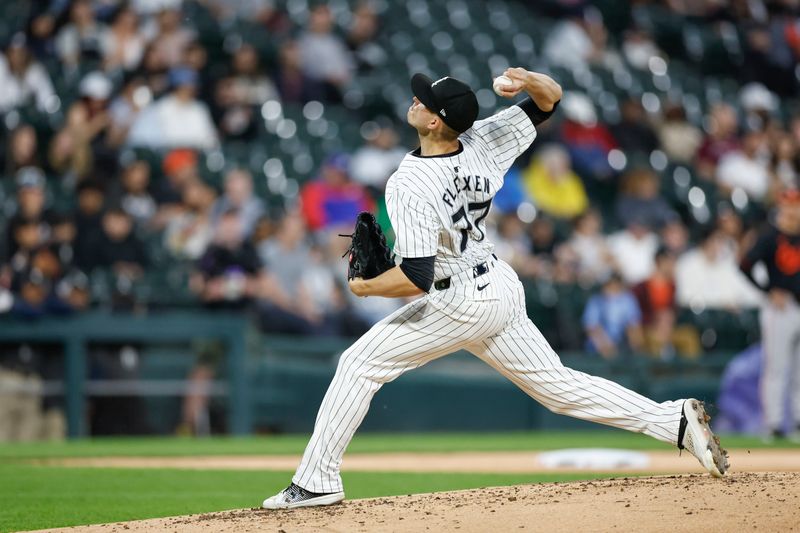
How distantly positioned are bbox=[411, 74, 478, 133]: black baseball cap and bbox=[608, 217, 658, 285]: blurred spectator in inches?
320

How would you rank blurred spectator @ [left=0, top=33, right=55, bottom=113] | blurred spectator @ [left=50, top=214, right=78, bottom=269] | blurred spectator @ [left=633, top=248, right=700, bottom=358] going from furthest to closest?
blurred spectator @ [left=633, top=248, right=700, bottom=358], blurred spectator @ [left=0, top=33, right=55, bottom=113], blurred spectator @ [left=50, top=214, right=78, bottom=269]

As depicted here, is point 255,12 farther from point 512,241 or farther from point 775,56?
point 775,56

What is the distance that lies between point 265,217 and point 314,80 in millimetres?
2685

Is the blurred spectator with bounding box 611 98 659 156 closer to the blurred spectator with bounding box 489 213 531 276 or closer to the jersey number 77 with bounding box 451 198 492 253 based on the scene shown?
the blurred spectator with bounding box 489 213 531 276

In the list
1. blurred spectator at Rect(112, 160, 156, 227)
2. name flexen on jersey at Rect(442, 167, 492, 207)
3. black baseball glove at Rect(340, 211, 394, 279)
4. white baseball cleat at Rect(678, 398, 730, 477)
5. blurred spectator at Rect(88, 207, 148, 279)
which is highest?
blurred spectator at Rect(112, 160, 156, 227)

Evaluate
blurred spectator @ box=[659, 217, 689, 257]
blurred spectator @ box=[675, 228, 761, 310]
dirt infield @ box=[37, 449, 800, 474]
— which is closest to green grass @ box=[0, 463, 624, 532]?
dirt infield @ box=[37, 449, 800, 474]

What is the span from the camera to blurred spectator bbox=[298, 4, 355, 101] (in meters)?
13.8

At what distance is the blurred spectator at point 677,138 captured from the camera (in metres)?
15.5

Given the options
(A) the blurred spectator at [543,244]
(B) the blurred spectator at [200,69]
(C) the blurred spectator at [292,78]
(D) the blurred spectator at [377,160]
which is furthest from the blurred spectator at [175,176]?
(A) the blurred spectator at [543,244]

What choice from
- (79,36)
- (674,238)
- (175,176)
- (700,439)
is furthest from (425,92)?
(674,238)

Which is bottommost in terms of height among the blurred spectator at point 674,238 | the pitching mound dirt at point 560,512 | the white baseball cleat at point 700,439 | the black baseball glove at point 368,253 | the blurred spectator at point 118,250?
the pitching mound dirt at point 560,512

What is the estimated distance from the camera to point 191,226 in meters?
11.4

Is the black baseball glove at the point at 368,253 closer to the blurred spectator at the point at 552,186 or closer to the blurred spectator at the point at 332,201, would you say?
the blurred spectator at the point at 332,201

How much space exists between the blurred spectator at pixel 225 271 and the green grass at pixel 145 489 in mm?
2940
